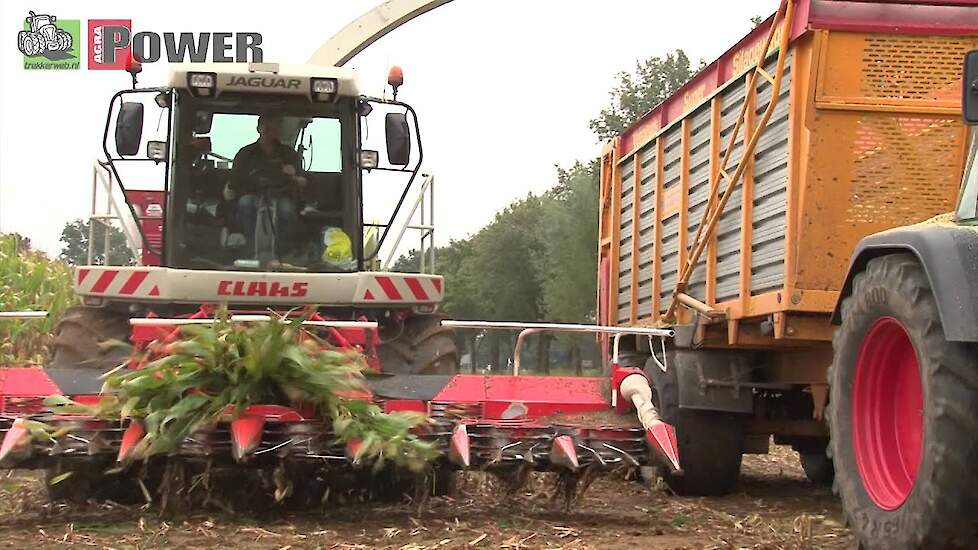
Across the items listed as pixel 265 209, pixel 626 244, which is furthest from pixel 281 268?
pixel 626 244

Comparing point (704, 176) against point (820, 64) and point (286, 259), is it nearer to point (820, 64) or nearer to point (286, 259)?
point (820, 64)

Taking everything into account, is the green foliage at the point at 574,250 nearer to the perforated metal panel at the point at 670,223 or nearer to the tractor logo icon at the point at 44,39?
the tractor logo icon at the point at 44,39

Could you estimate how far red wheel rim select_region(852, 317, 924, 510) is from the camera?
14.3 feet

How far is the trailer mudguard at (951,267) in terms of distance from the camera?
12.4ft

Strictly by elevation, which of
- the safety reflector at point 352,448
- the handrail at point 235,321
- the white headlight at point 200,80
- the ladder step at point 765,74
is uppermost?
the white headlight at point 200,80

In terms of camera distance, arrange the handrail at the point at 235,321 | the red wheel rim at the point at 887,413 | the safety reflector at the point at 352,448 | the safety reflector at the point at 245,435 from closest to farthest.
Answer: the red wheel rim at the point at 887,413
the safety reflector at the point at 245,435
the safety reflector at the point at 352,448
the handrail at the point at 235,321

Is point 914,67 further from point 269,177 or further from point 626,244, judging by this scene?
point 626,244

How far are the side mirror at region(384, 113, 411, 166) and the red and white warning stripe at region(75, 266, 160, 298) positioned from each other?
1587 millimetres

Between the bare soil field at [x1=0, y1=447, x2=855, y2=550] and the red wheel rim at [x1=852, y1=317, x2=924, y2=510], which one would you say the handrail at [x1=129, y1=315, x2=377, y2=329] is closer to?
the bare soil field at [x1=0, y1=447, x2=855, y2=550]

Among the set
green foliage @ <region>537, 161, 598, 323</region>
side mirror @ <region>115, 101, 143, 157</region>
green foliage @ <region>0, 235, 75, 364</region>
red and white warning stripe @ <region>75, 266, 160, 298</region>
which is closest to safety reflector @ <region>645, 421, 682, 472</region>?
red and white warning stripe @ <region>75, 266, 160, 298</region>

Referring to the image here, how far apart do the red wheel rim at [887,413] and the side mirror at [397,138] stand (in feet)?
11.8

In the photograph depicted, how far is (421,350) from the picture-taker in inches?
289

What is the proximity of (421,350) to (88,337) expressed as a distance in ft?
6.40

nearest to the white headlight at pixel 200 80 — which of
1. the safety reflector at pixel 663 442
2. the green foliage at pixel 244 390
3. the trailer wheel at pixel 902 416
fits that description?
the green foliage at pixel 244 390
